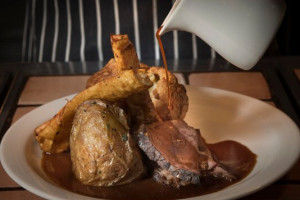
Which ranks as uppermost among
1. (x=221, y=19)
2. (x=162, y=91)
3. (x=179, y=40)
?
(x=221, y=19)

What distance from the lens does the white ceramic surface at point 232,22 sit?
103 centimetres

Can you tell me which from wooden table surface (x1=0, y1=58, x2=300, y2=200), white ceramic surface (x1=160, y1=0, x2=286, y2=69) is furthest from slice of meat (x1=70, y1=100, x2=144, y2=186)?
wooden table surface (x1=0, y1=58, x2=300, y2=200)

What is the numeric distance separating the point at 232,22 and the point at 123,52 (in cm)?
28

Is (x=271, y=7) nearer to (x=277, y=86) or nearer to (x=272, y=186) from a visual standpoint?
(x=272, y=186)

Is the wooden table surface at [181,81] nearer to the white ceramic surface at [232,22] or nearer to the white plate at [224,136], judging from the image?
the white plate at [224,136]

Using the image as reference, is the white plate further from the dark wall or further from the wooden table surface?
the dark wall

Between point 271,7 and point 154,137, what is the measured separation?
1.25 ft

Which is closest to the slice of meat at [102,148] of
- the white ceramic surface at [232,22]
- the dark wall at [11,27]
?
the white ceramic surface at [232,22]

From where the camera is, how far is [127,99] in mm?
1213

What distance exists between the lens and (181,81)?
178 cm

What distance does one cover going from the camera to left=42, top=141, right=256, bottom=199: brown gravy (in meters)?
1.08

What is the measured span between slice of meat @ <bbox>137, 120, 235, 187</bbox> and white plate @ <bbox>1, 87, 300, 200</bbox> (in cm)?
8

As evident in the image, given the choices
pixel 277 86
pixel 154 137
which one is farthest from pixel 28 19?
pixel 154 137

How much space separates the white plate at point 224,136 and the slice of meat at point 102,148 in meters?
0.08
